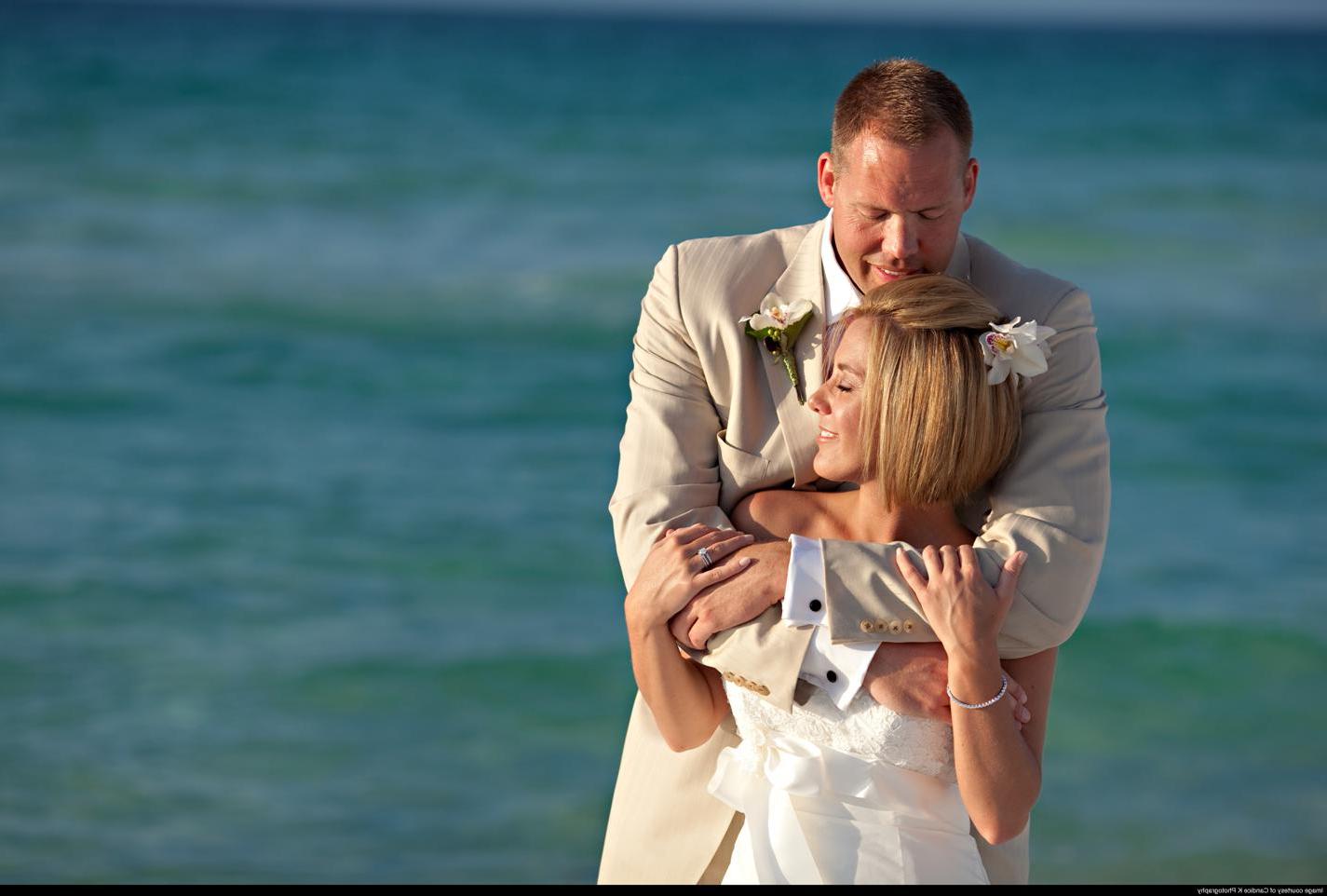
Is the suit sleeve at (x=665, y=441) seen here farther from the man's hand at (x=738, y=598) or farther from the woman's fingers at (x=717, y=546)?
the man's hand at (x=738, y=598)

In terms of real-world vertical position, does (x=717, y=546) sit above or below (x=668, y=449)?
below

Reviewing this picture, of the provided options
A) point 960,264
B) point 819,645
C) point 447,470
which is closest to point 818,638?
point 819,645

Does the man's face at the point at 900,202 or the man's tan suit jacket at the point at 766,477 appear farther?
the man's face at the point at 900,202

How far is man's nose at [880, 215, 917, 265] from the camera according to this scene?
333 cm

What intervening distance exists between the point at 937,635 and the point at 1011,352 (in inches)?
22.7

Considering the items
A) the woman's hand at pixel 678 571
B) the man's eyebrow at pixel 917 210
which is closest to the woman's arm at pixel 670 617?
the woman's hand at pixel 678 571

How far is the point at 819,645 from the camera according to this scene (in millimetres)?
3170

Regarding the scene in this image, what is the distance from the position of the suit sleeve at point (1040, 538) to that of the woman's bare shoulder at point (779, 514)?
0.23 m

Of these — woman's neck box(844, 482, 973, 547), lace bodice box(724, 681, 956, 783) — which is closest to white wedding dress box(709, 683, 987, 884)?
lace bodice box(724, 681, 956, 783)

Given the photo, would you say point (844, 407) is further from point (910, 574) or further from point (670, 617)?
point (670, 617)

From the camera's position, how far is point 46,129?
75.6ft

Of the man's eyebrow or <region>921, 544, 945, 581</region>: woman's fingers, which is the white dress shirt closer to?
<region>921, 544, 945, 581</region>: woman's fingers

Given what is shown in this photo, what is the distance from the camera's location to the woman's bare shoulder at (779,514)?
3.43 m

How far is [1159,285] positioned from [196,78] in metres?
17.8
